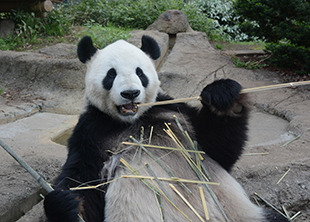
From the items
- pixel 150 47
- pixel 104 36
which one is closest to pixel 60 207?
pixel 150 47

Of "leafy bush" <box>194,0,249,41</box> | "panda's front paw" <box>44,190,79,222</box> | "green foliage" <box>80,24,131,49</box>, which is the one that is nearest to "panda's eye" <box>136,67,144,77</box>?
"panda's front paw" <box>44,190,79,222</box>

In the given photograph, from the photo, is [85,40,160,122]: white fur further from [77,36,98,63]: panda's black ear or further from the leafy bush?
the leafy bush

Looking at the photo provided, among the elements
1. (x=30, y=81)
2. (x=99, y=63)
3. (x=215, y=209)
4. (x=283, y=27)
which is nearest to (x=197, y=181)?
(x=215, y=209)

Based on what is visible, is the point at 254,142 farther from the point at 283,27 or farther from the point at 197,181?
the point at 283,27

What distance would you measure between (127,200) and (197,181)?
46 cm

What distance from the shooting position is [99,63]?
8.53ft

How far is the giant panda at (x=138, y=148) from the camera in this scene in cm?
217

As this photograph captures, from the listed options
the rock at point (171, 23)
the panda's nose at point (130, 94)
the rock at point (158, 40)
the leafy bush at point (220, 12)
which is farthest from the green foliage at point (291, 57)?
Result: the leafy bush at point (220, 12)

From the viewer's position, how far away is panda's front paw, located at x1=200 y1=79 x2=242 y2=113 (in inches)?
86.9

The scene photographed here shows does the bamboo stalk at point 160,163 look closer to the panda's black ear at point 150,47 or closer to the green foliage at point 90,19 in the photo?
the panda's black ear at point 150,47

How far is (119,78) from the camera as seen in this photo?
2.42 meters

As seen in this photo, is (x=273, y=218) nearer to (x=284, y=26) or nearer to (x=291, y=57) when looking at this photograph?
(x=291, y=57)

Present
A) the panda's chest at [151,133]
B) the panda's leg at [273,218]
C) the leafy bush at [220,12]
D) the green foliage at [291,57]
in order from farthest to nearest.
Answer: the leafy bush at [220,12] < the green foliage at [291,57] < the panda's chest at [151,133] < the panda's leg at [273,218]

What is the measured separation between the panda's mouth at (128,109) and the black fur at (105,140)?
0.12m
